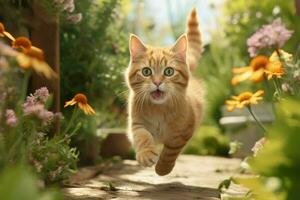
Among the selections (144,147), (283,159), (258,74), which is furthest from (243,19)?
(283,159)

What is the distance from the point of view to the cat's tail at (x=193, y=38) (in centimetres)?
497

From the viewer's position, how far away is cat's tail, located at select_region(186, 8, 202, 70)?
4969 mm

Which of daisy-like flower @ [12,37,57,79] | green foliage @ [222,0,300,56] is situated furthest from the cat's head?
green foliage @ [222,0,300,56]

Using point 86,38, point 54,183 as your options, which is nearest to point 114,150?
point 86,38

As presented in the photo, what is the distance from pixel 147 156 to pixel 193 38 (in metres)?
1.94

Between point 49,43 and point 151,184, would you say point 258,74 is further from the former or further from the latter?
point 49,43

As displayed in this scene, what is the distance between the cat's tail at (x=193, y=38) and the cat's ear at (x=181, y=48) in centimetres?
75

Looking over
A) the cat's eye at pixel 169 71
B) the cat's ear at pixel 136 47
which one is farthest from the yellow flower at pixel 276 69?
the cat's ear at pixel 136 47

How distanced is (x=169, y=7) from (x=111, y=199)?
19.3ft

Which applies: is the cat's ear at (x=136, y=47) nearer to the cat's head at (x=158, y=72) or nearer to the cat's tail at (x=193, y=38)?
the cat's head at (x=158, y=72)

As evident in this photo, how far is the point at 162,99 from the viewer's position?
3883 millimetres

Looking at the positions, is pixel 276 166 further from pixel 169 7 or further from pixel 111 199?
pixel 169 7

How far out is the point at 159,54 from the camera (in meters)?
4.06

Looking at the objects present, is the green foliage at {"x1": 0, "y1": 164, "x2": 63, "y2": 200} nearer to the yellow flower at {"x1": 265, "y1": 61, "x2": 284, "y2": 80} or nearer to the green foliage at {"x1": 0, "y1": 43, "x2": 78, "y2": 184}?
the green foliage at {"x1": 0, "y1": 43, "x2": 78, "y2": 184}
